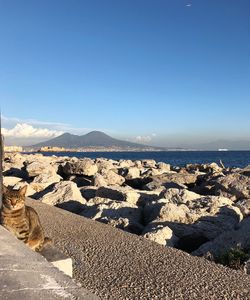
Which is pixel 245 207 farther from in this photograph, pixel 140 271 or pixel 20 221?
pixel 20 221

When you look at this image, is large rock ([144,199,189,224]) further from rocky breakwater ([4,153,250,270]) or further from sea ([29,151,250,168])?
sea ([29,151,250,168])

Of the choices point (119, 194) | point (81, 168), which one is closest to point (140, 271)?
point (119, 194)

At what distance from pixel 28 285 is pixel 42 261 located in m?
Result: 0.62

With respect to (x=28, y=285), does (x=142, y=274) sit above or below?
below

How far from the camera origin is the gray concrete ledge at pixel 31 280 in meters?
2.68

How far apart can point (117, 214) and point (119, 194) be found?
8.65ft

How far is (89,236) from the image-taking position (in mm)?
6645

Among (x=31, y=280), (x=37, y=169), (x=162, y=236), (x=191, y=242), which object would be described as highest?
(x=31, y=280)

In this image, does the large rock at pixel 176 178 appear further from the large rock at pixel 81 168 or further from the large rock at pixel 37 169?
the large rock at pixel 37 169

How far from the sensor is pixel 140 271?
485cm

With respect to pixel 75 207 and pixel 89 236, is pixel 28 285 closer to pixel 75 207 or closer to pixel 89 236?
pixel 89 236

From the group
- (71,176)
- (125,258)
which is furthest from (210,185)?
(125,258)

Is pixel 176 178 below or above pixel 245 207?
above

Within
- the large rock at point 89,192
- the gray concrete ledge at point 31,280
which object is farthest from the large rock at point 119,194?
the gray concrete ledge at point 31,280
